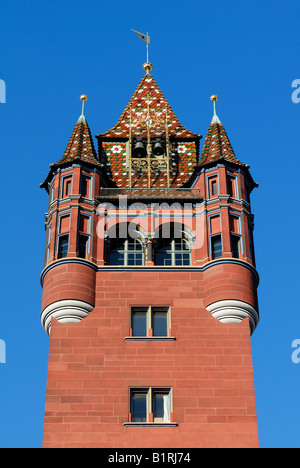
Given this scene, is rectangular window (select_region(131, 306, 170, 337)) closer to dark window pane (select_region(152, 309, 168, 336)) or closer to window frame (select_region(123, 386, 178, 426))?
dark window pane (select_region(152, 309, 168, 336))

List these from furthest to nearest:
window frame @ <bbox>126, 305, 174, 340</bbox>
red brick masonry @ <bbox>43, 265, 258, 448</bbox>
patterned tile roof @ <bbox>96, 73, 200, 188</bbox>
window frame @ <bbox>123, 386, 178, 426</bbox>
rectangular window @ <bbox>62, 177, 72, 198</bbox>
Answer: patterned tile roof @ <bbox>96, 73, 200, 188</bbox> < rectangular window @ <bbox>62, 177, 72, 198</bbox> < window frame @ <bbox>126, 305, 174, 340</bbox> < window frame @ <bbox>123, 386, 178, 426</bbox> < red brick masonry @ <bbox>43, 265, 258, 448</bbox>

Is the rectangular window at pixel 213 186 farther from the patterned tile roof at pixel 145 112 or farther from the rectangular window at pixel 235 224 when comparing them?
the patterned tile roof at pixel 145 112

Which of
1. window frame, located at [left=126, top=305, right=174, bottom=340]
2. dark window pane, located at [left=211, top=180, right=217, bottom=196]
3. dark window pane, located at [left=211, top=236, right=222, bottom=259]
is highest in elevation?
dark window pane, located at [left=211, top=180, right=217, bottom=196]

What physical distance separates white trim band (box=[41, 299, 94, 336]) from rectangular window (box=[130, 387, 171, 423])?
13.7 feet

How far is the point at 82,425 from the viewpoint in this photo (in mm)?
44562

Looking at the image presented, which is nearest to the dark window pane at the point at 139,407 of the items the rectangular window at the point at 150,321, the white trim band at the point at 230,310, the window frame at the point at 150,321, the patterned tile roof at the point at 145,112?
the window frame at the point at 150,321

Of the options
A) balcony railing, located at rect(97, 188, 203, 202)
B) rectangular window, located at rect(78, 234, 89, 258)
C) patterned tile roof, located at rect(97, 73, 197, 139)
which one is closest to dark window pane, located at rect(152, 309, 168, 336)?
rectangular window, located at rect(78, 234, 89, 258)

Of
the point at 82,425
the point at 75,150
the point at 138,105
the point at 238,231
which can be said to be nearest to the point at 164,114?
the point at 138,105

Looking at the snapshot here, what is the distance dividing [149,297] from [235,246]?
477cm

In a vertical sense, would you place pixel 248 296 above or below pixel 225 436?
above

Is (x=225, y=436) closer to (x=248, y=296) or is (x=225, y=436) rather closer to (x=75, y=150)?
(x=248, y=296)

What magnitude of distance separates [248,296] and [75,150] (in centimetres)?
1171

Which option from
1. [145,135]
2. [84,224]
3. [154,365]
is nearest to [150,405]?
[154,365]

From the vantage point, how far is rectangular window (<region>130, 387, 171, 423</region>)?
4525cm
